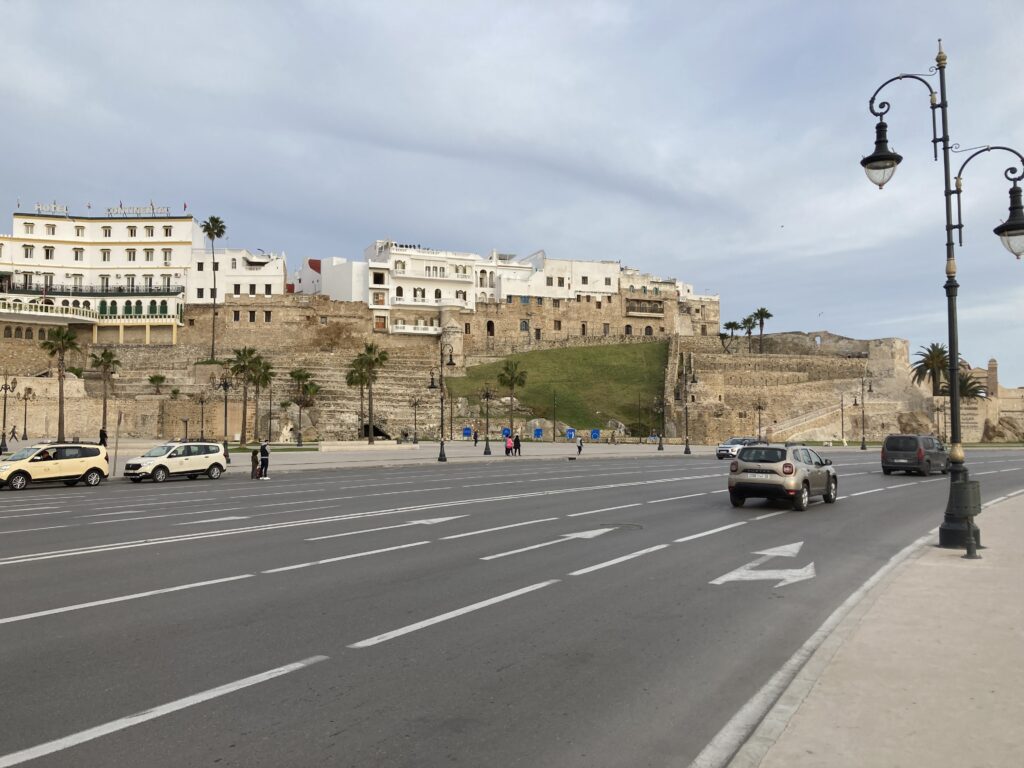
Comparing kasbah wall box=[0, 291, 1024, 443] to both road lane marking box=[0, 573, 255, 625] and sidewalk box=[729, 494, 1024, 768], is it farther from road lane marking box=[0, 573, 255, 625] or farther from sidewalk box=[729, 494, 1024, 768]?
sidewalk box=[729, 494, 1024, 768]

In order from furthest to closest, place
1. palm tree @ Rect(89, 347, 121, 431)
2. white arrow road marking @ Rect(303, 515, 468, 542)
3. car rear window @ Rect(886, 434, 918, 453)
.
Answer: palm tree @ Rect(89, 347, 121, 431)
car rear window @ Rect(886, 434, 918, 453)
white arrow road marking @ Rect(303, 515, 468, 542)

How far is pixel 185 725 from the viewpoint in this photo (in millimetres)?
5059

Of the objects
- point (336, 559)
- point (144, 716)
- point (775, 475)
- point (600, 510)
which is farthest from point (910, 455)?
point (144, 716)

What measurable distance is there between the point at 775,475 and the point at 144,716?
1539cm

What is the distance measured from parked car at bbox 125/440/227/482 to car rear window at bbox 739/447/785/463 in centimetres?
2229

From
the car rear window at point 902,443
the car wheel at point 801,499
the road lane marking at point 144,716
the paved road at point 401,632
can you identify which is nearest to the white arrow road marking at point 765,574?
the paved road at point 401,632

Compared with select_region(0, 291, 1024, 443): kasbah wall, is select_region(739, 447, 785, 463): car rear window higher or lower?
lower

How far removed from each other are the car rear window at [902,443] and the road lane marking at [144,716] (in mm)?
29623

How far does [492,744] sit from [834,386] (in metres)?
88.4

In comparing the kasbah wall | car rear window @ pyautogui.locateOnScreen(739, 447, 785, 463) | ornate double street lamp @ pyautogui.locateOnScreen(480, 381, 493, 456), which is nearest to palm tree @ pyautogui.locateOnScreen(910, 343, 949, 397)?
the kasbah wall

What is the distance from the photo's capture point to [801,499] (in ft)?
58.5

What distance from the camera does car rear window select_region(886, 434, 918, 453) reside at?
3048 centimetres

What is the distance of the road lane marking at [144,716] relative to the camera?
459 cm

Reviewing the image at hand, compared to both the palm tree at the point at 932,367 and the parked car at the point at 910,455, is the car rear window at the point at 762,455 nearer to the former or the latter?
the parked car at the point at 910,455
